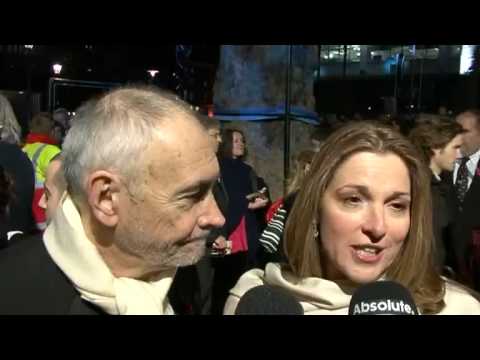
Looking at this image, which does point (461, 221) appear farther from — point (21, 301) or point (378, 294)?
point (21, 301)

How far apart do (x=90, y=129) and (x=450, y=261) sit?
10.2 feet

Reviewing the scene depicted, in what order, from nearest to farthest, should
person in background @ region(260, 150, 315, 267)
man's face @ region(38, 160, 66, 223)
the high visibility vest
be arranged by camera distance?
man's face @ region(38, 160, 66, 223), person in background @ region(260, 150, 315, 267), the high visibility vest

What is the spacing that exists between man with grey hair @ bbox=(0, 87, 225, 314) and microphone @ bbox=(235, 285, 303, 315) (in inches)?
6.3

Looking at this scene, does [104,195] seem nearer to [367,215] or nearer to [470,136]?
[367,215]

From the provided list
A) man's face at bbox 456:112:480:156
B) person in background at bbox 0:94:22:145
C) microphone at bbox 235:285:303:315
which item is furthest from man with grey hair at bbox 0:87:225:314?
man's face at bbox 456:112:480:156

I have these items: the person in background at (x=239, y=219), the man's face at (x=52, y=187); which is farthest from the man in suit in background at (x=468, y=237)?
the man's face at (x=52, y=187)

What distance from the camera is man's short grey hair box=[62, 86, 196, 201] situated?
132 centimetres

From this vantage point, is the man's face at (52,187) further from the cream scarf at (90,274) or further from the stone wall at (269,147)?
the stone wall at (269,147)

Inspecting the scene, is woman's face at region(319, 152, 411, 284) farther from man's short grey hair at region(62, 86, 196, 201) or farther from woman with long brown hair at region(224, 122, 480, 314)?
man's short grey hair at region(62, 86, 196, 201)

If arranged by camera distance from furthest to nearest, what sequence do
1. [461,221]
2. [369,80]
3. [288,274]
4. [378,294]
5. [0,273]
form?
Answer: [369,80] → [461,221] → [288,274] → [0,273] → [378,294]

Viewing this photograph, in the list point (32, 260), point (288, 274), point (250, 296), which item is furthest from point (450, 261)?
point (32, 260)

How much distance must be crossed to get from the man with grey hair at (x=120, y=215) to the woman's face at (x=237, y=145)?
12.6 feet

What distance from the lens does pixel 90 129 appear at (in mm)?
1368

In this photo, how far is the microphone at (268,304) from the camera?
1279 mm
